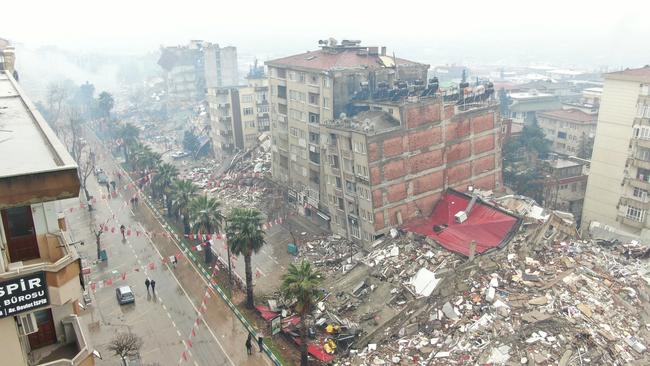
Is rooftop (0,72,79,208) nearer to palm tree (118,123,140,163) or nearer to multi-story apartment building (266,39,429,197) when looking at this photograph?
multi-story apartment building (266,39,429,197)

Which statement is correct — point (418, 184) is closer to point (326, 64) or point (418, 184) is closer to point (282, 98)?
point (326, 64)

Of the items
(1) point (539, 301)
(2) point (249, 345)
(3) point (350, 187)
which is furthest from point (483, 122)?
(2) point (249, 345)

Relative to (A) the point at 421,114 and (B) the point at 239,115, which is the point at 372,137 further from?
(B) the point at 239,115

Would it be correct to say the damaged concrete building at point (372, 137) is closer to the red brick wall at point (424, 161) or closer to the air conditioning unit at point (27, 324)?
the red brick wall at point (424, 161)

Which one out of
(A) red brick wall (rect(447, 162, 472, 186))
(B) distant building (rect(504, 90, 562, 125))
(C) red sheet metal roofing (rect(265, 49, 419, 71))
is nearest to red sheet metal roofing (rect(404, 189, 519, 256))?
(A) red brick wall (rect(447, 162, 472, 186))

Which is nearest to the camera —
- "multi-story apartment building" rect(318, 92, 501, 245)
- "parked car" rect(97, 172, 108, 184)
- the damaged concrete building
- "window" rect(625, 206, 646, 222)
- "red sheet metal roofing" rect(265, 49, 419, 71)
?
"multi-story apartment building" rect(318, 92, 501, 245)

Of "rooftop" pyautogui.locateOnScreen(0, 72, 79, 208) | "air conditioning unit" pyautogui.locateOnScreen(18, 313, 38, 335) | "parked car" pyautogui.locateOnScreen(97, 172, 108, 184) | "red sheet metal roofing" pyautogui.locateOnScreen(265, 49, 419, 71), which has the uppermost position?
"red sheet metal roofing" pyautogui.locateOnScreen(265, 49, 419, 71)

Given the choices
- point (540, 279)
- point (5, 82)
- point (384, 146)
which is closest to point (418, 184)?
point (384, 146)
